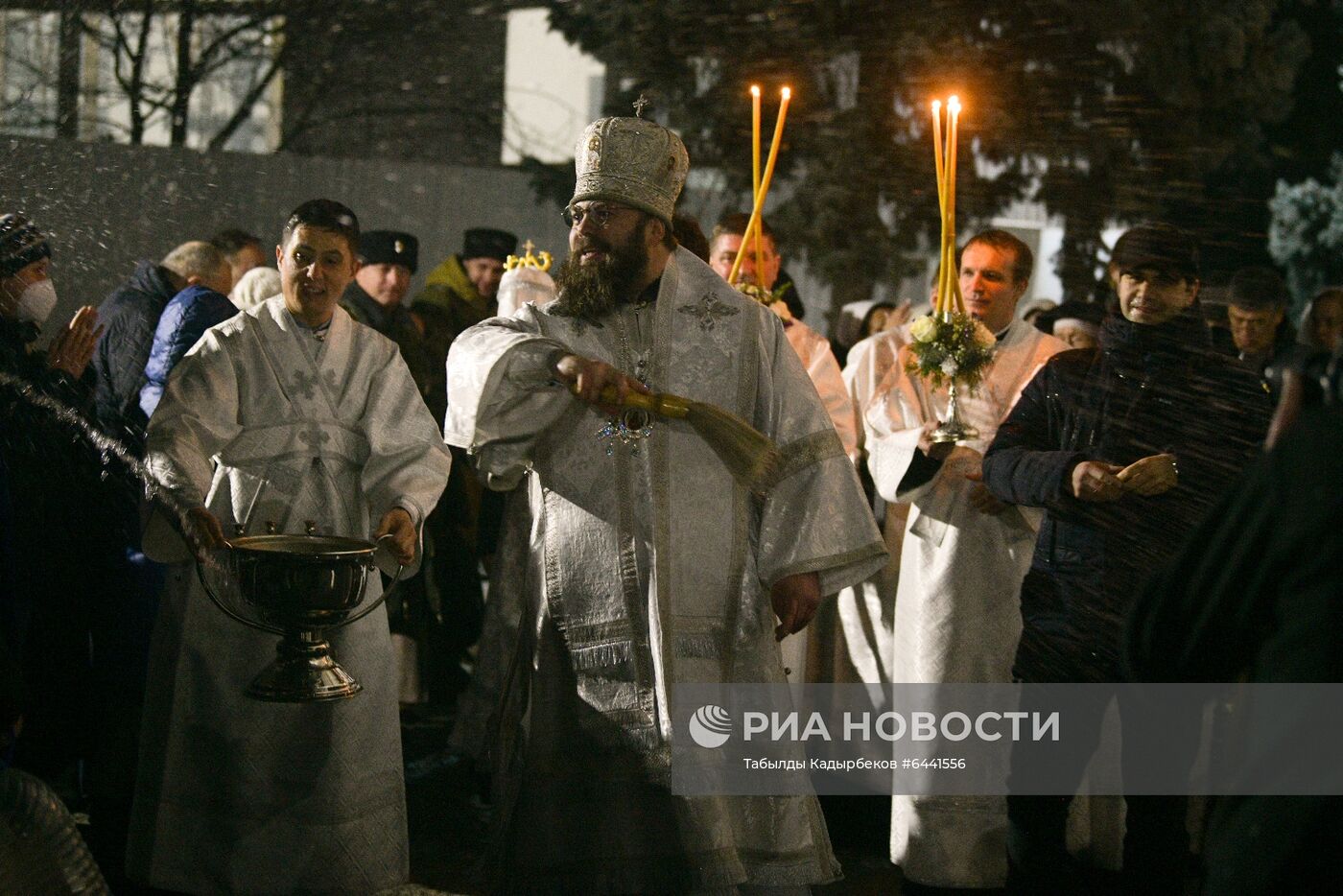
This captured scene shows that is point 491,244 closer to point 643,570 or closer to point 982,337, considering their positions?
point 982,337

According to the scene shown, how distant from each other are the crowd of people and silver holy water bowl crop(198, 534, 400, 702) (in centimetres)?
19

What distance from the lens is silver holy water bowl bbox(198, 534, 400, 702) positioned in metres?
4.17

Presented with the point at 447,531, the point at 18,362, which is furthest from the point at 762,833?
the point at 447,531

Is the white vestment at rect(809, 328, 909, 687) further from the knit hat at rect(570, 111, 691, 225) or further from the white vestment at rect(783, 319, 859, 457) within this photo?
the knit hat at rect(570, 111, 691, 225)

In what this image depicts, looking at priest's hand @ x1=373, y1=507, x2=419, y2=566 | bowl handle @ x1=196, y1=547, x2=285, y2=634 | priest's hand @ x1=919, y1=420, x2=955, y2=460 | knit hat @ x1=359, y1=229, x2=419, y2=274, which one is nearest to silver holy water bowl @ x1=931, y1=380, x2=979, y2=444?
priest's hand @ x1=919, y1=420, x2=955, y2=460

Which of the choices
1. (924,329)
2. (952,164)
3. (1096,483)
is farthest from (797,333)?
(1096,483)

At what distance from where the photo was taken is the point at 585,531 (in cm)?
437

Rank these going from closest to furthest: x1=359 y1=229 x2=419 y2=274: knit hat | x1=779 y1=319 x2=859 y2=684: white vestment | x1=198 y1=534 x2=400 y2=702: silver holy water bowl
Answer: x1=198 y1=534 x2=400 y2=702: silver holy water bowl < x1=779 y1=319 x2=859 y2=684: white vestment < x1=359 y1=229 x2=419 y2=274: knit hat

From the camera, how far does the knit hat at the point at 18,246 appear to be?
501 cm

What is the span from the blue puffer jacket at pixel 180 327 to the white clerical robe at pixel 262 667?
2.87 feet

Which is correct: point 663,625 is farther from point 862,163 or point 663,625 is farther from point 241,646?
point 862,163

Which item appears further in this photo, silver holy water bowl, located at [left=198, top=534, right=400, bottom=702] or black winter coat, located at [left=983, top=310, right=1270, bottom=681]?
black winter coat, located at [left=983, top=310, right=1270, bottom=681]

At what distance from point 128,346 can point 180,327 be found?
0.49 meters

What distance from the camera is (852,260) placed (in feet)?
41.2
